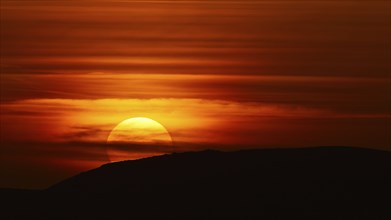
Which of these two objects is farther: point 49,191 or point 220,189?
point 49,191

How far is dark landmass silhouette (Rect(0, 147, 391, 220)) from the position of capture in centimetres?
3872

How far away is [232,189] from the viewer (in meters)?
40.0

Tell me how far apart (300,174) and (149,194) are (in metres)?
4.05

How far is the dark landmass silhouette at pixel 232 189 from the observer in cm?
3872

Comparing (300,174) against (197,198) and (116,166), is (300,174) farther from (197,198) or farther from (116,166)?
(116,166)

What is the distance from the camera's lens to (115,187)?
137 ft

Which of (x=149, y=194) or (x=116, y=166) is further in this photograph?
(x=116, y=166)

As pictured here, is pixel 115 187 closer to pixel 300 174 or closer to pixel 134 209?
pixel 134 209

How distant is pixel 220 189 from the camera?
40.2 metres

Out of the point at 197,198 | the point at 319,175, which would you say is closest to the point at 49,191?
the point at 197,198

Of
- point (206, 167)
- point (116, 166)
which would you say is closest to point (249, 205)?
point (206, 167)

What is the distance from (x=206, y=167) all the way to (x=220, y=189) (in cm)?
209

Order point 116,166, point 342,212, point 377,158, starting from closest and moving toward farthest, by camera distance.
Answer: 1. point 342,212
2. point 377,158
3. point 116,166

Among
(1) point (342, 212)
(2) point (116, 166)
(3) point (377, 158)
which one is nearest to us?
(1) point (342, 212)
